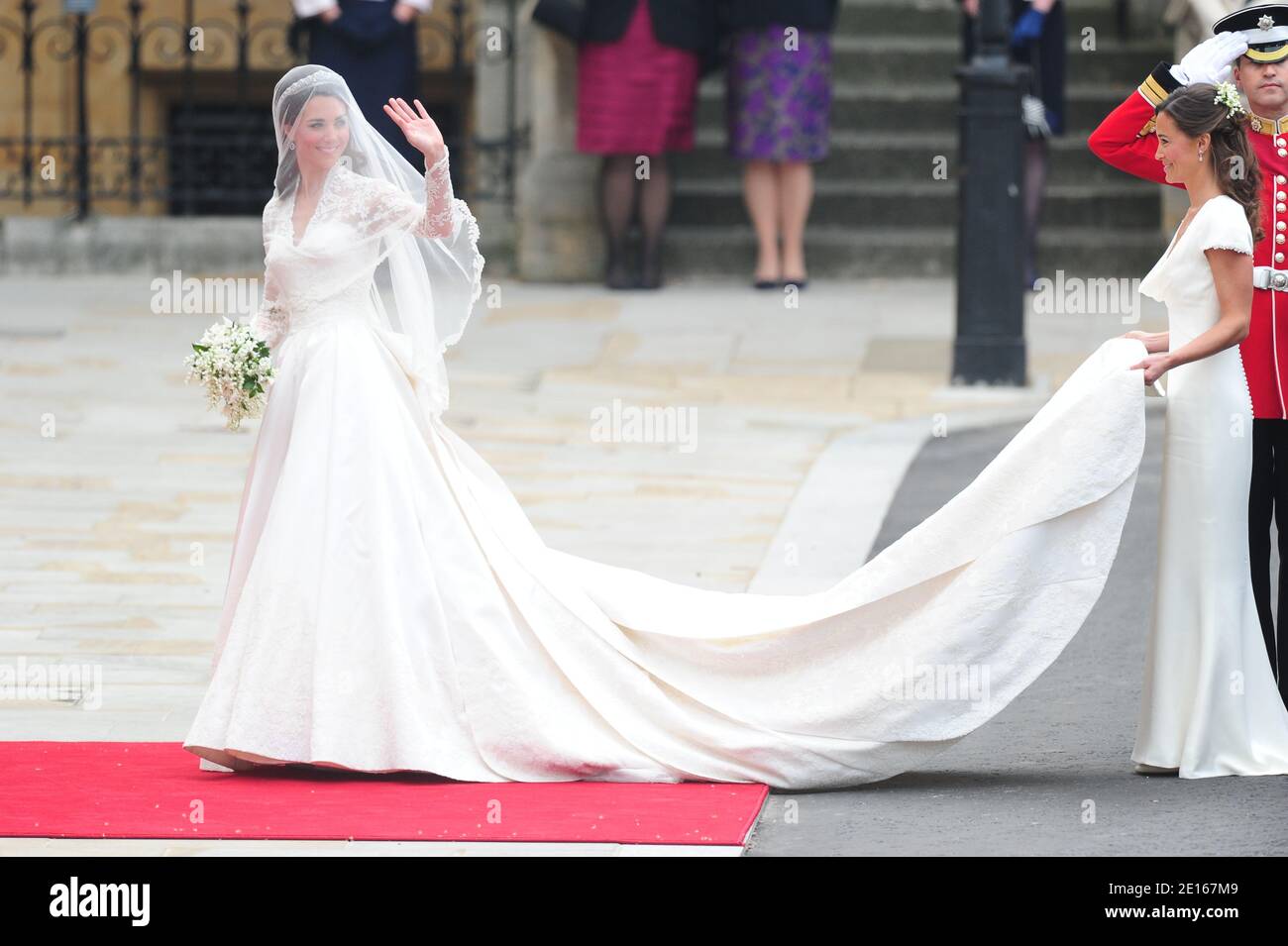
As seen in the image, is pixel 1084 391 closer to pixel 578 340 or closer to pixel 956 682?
pixel 956 682

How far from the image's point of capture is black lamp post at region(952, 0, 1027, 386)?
12031 mm

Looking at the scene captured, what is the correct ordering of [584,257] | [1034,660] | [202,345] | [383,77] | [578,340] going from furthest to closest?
[584,257] < [383,77] < [578,340] < [202,345] < [1034,660]

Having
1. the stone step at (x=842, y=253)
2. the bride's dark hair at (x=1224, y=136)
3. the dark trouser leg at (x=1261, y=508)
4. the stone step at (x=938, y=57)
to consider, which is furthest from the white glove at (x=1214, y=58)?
the stone step at (x=938, y=57)

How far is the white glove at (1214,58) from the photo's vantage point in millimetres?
6406

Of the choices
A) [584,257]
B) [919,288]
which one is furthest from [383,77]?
[919,288]

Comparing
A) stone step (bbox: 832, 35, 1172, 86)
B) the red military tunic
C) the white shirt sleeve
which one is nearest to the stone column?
the white shirt sleeve

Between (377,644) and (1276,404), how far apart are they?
7.74ft

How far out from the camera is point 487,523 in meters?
6.38

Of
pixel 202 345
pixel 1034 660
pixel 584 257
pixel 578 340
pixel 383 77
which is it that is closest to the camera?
pixel 1034 660

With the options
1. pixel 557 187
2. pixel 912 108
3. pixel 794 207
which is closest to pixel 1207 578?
pixel 794 207

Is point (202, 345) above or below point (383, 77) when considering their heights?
below

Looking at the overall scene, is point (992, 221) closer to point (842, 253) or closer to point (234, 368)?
point (842, 253)

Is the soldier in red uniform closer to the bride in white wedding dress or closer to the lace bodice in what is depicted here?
the bride in white wedding dress

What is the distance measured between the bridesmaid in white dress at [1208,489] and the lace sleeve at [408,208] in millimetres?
1834
